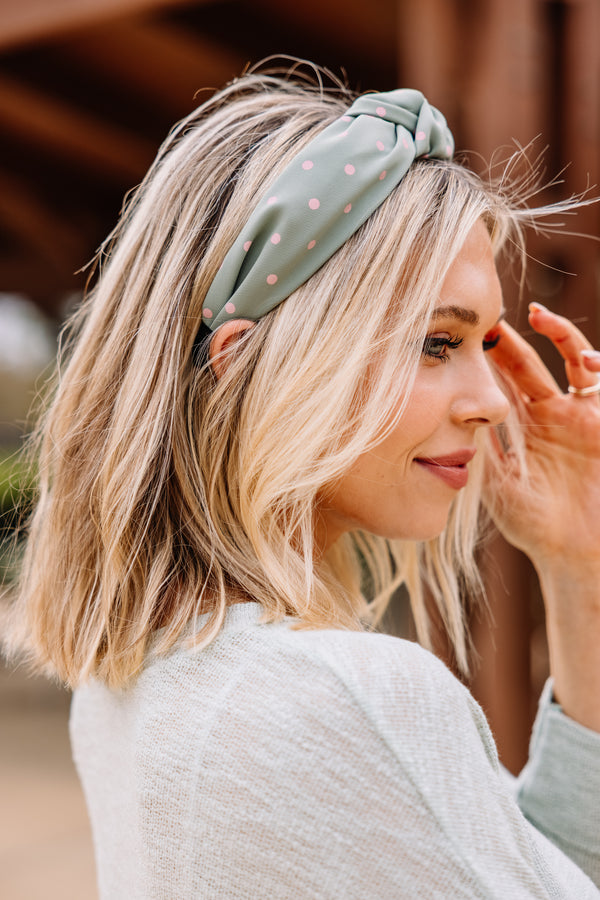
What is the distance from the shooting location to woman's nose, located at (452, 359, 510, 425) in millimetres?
1234

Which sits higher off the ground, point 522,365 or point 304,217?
point 304,217

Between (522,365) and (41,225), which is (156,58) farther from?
(522,365)

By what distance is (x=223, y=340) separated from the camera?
1150mm

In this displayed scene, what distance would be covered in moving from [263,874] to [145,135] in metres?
5.08

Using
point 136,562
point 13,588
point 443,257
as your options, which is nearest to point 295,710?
point 136,562

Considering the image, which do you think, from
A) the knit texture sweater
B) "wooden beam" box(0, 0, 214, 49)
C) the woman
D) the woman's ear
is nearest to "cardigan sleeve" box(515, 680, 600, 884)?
the woman

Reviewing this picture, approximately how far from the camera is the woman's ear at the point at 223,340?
114 centimetres

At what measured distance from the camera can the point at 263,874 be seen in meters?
0.86

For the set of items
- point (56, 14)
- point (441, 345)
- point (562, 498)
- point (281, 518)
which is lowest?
point (562, 498)

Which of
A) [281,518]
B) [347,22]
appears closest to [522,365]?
[281,518]

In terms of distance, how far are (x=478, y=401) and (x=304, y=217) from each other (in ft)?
1.18

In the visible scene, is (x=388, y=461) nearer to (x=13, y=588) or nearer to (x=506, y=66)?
(x=13, y=588)

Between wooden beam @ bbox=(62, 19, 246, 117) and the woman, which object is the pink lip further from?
wooden beam @ bbox=(62, 19, 246, 117)

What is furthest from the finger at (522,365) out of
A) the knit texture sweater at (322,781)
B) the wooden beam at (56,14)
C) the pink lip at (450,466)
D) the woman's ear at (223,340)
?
the wooden beam at (56,14)
